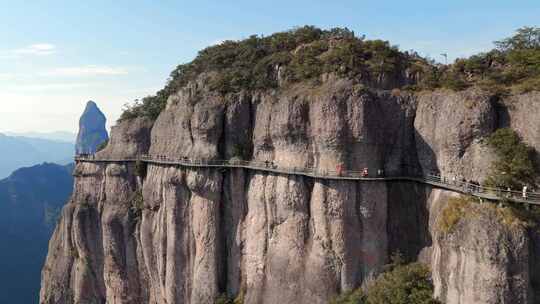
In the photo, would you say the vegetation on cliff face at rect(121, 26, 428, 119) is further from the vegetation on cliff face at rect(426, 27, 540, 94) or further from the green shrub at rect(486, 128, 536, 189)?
the green shrub at rect(486, 128, 536, 189)

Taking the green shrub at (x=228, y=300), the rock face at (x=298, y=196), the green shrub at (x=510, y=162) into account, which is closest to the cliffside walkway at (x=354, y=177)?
the rock face at (x=298, y=196)

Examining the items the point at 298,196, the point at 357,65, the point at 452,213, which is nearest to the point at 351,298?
the point at 298,196

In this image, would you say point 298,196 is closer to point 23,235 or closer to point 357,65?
point 357,65

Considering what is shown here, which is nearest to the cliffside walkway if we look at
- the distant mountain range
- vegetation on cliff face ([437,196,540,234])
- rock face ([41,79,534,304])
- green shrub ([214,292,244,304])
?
vegetation on cliff face ([437,196,540,234])

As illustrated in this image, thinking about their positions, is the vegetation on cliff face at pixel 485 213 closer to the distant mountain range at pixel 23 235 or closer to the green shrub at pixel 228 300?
the green shrub at pixel 228 300

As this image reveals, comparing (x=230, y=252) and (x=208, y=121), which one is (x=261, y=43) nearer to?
(x=208, y=121)

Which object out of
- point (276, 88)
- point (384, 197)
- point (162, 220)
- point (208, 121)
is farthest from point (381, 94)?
point (162, 220)
